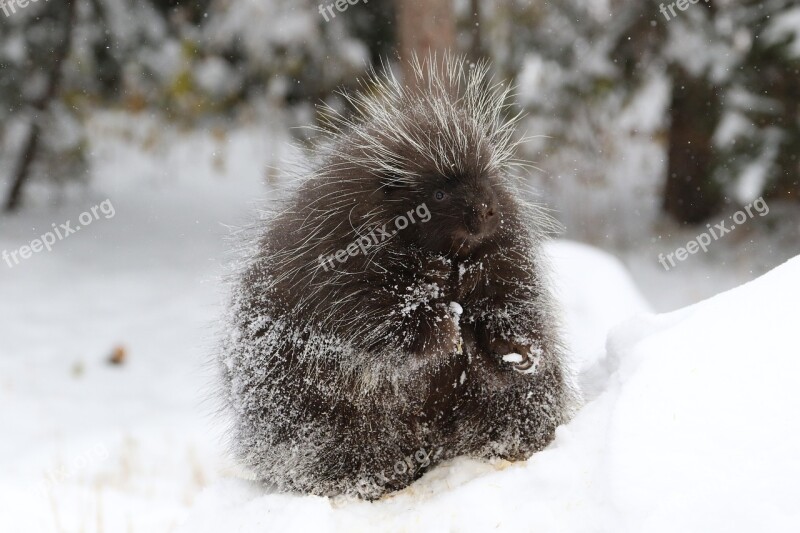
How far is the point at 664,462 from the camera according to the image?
157cm

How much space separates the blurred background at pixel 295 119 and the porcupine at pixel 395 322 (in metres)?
5.57

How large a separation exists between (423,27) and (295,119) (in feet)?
10.2

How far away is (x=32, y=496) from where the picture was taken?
13.2ft

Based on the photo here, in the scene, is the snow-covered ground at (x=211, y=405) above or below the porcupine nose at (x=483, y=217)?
below

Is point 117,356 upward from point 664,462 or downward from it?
downward

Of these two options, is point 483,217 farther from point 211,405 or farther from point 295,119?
point 295,119

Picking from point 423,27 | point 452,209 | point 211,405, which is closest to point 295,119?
point 423,27

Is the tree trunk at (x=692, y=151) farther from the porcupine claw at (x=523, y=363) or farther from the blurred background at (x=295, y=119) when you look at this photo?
the porcupine claw at (x=523, y=363)

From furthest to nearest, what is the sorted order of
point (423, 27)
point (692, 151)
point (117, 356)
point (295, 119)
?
point (692, 151), point (295, 119), point (117, 356), point (423, 27)

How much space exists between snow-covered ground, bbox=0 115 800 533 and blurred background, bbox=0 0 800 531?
63 millimetres

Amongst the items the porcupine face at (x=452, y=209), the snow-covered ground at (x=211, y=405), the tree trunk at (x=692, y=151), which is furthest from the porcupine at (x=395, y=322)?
the tree trunk at (x=692, y=151)

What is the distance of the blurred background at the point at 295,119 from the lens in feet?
28.5

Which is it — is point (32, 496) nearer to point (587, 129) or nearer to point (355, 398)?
point (355, 398)

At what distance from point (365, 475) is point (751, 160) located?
8100mm
